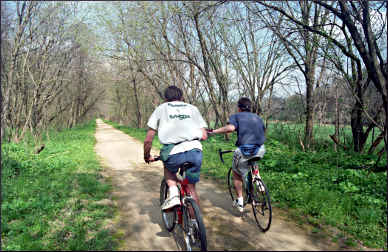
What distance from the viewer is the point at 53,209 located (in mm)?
4402

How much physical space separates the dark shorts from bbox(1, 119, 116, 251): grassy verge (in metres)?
1.36

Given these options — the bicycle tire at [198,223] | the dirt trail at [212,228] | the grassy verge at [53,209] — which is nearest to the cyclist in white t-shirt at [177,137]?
the bicycle tire at [198,223]

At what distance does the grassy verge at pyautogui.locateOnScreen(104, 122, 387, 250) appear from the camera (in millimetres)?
3781

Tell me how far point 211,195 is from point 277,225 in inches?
67.4

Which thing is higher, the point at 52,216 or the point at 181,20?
the point at 181,20

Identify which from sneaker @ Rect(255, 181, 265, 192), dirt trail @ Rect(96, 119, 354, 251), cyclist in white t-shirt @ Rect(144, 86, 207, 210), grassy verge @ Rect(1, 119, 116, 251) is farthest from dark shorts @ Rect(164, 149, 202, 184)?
grassy verge @ Rect(1, 119, 116, 251)

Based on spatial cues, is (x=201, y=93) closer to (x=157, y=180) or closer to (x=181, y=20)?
(x=181, y=20)

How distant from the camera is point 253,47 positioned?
11.8 meters

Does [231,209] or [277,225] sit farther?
[231,209]

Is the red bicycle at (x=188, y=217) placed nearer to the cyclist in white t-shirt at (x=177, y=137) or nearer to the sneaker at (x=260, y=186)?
the cyclist in white t-shirt at (x=177, y=137)

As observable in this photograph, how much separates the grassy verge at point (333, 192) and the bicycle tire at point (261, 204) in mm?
768

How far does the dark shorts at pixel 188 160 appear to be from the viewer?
3.01 meters

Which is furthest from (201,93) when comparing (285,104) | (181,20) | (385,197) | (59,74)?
(385,197)

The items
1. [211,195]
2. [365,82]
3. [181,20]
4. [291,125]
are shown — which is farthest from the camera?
[181,20]
